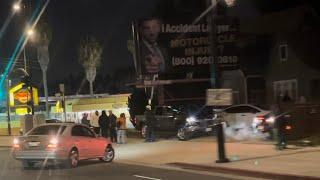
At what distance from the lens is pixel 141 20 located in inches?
1326

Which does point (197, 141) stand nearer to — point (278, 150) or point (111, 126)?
point (111, 126)

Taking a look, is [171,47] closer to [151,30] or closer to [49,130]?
[151,30]

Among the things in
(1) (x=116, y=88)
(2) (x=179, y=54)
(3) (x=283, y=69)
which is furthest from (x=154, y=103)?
(1) (x=116, y=88)

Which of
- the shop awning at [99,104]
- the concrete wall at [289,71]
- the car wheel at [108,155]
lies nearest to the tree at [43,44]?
the shop awning at [99,104]

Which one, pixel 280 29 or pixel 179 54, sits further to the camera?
pixel 280 29

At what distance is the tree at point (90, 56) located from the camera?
3863 inches

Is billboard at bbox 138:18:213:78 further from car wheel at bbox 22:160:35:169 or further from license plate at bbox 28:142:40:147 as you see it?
license plate at bbox 28:142:40:147

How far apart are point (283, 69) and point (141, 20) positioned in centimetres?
1200

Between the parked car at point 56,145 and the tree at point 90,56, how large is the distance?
2992 inches

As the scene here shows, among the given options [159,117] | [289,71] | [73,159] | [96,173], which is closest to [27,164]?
[73,159]

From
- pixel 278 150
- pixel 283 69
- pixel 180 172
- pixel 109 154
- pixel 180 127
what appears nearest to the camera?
pixel 180 172

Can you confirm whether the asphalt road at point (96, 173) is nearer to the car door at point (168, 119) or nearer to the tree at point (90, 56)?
the car door at point (168, 119)

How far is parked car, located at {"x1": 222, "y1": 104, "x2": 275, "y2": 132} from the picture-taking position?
27.0m

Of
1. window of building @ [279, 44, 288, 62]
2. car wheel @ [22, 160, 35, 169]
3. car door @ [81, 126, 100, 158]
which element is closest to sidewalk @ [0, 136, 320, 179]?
car door @ [81, 126, 100, 158]
